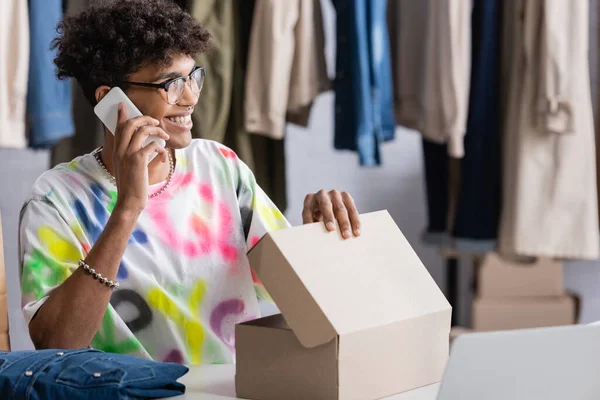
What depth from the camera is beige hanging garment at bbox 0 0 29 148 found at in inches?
94.1

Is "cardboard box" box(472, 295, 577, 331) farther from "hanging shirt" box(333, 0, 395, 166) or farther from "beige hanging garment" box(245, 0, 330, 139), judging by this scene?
"beige hanging garment" box(245, 0, 330, 139)

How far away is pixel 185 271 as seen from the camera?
1.62 metres

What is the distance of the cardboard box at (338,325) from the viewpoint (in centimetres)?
112

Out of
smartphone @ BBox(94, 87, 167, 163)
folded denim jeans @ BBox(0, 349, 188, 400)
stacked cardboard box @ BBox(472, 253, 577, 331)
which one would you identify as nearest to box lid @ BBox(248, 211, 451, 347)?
folded denim jeans @ BBox(0, 349, 188, 400)

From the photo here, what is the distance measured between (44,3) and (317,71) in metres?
0.80

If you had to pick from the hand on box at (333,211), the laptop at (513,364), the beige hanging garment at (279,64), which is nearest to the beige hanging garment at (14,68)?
the beige hanging garment at (279,64)

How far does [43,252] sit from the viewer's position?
147 centimetres

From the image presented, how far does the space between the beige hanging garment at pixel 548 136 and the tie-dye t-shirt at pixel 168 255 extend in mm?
1322

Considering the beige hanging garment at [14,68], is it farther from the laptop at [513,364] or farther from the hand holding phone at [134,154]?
the laptop at [513,364]

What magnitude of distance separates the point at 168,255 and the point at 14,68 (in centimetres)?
104

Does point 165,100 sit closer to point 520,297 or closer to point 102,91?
point 102,91

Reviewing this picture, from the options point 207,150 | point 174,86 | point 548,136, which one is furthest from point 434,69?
point 174,86

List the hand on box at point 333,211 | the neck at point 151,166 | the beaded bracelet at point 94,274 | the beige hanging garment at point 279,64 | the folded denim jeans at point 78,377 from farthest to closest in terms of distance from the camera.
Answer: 1. the beige hanging garment at point 279,64
2. the neck at point 151,166
3. the beaded bracelet at point 94,274
4. the hand on box at point 333,211
5. the folded denim jeans at point 78,377

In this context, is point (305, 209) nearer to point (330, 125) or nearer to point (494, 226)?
point (494, 226)
